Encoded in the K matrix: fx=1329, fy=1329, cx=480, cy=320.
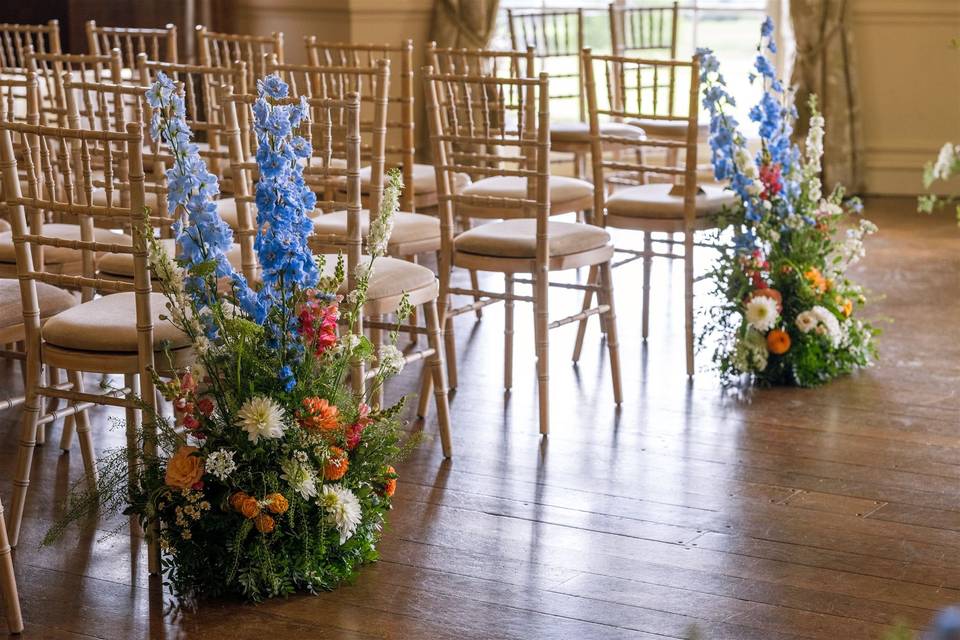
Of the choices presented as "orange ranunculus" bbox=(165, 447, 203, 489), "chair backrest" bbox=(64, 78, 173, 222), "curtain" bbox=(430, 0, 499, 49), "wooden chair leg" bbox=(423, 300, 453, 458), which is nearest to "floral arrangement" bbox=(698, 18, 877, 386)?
"wooden chair leg" bbox=(423, 300, 453, 458)

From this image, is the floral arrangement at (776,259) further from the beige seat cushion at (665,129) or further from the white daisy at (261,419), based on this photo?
the white daisy at (261,419)

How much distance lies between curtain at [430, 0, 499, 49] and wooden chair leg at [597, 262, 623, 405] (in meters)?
3.84

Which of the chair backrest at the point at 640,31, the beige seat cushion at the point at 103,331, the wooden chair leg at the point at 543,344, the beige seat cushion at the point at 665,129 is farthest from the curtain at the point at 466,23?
the beige seat cushion at the point at 103,331

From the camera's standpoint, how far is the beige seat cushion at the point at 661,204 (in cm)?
435

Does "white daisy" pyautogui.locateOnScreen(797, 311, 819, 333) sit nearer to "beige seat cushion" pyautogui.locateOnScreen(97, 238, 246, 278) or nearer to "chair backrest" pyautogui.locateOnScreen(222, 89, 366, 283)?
"chair backrest" pyautogui.locateOnScreen(222, 89, 366, 283)

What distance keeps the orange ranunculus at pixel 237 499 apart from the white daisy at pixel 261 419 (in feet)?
0.38

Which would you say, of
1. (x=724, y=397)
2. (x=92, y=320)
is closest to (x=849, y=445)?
(x=724, y=397)

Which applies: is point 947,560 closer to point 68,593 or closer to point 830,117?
point 68,593

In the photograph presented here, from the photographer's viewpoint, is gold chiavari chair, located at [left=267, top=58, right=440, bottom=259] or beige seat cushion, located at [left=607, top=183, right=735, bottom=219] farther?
beige seat cushion, located at [left=607, top=183, right=735, bottom=219]

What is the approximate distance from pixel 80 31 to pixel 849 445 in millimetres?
4937

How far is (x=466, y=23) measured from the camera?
25.0ft

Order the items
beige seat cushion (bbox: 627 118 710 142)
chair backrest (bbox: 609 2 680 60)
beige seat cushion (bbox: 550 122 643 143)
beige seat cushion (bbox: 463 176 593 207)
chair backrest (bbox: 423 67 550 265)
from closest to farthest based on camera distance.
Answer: chair backrest (bbox: 423 67 550 265) < beige seat cushion (bbox: 463 176 593 207) < beige seat cushion (bbox: 550 122 643 143) < beige seat cushion (bbox: 627 118 710 142) < chair backrest (bbox: 609 2 680 60)

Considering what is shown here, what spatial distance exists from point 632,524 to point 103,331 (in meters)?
1.29

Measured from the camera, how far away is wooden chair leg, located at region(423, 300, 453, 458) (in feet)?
11.8
